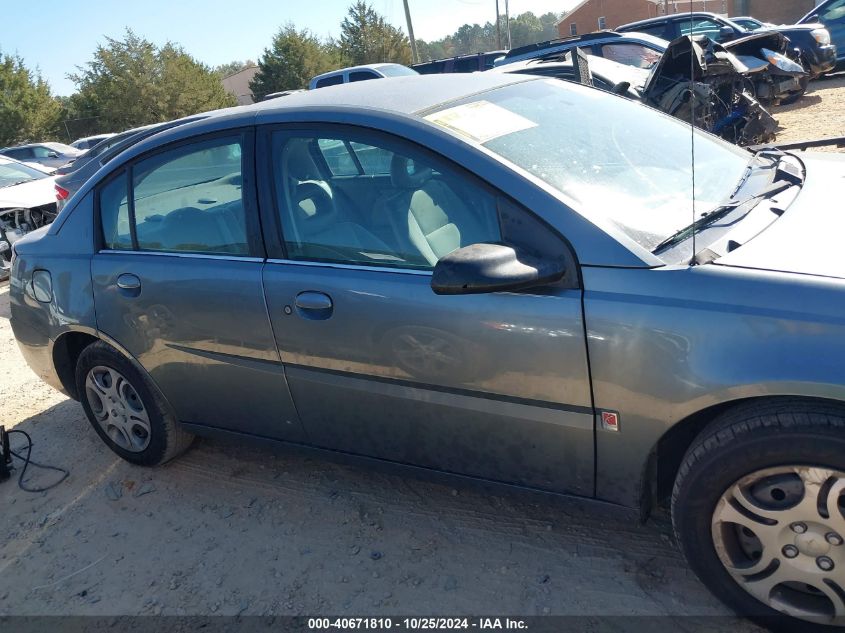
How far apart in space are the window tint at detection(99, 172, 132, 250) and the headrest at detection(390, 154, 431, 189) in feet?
4.64

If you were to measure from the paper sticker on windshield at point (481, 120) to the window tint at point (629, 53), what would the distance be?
36.1ft

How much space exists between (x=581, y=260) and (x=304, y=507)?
5.77 ft

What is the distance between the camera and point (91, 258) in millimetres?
3365

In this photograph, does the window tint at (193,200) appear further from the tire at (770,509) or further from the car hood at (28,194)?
the car hood at (28,194)

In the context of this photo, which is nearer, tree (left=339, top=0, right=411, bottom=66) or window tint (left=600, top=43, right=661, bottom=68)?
window tint (left=600, top=43, right=661, bottom=68)

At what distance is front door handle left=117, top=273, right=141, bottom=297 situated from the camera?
3160mm

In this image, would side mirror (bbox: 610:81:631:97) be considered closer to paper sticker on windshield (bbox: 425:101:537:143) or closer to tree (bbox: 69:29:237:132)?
paper sticker on windshield (bbox: 425:101:537:143)

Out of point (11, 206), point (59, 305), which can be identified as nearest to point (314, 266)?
point (59, 305)

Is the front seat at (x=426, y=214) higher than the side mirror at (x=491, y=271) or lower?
higher

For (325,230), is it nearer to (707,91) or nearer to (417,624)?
(417,624)

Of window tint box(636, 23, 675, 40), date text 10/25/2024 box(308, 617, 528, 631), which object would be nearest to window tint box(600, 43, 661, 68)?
window tint box(636, 23, 675, 40)

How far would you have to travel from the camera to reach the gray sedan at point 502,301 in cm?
199

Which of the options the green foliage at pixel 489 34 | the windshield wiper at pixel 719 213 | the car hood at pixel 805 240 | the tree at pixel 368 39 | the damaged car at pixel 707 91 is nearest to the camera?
the car hood at pixel 805 240

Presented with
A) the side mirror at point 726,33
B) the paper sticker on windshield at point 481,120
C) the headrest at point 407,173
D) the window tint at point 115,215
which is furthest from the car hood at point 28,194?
the side mirror at point 726,33
